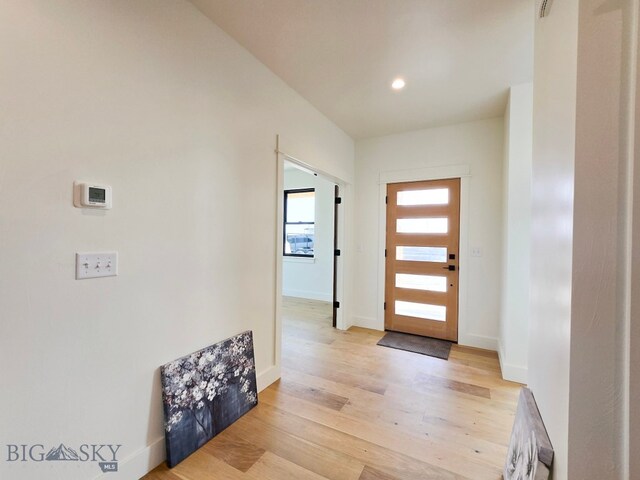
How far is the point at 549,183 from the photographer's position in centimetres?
114

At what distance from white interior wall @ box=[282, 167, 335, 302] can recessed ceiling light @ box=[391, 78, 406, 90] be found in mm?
2742

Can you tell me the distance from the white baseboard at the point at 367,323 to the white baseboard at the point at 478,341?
3.30ft

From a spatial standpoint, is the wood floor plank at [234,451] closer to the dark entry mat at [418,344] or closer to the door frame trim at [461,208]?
the dark entry mat at [418,344]

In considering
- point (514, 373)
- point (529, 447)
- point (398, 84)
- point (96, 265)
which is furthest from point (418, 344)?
point (96, 265)

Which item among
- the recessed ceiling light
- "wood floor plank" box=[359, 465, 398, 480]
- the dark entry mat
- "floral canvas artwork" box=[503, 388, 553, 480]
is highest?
the recessed ceiling light

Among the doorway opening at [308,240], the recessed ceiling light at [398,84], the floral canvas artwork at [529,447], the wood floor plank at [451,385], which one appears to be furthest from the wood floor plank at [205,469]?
the doorway opening at [308,240]

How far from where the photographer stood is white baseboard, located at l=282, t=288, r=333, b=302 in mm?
5383

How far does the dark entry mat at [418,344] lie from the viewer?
10.1ft

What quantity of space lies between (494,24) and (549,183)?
1.35 metres

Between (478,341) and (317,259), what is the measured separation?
10.2 ft

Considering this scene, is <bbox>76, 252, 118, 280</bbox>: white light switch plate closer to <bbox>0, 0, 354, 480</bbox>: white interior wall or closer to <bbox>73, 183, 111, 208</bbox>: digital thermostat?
<bbox>0, 0, 354, 480</bbox>: white interior wall

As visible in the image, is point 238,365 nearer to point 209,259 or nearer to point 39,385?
point 209,259

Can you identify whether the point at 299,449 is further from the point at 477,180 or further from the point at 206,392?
the point at 477,180

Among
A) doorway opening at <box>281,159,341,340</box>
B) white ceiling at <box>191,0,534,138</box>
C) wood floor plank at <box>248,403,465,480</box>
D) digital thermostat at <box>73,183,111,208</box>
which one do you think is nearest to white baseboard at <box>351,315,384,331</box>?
doorway opening at <box>281,159,341,340</box>
